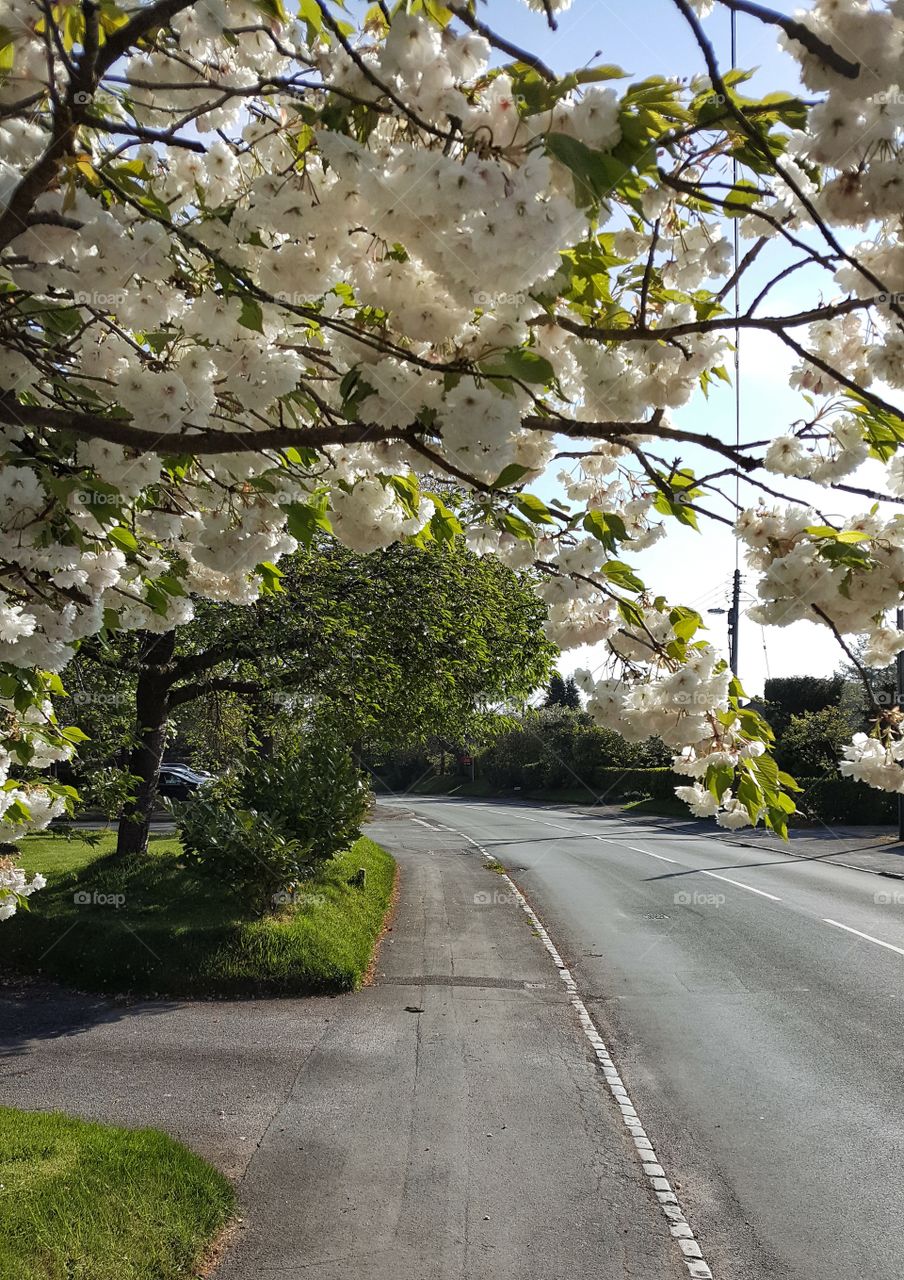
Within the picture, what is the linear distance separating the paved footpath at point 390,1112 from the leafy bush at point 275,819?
6.88 feet

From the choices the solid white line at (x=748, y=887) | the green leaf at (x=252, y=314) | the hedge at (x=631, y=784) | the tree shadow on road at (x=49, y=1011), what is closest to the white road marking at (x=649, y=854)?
the solid white line at (x=748, y=887)

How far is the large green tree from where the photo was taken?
14367 mm

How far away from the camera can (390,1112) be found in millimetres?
6781

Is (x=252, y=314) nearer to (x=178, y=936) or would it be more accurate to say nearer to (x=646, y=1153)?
(x=646, y=1153)

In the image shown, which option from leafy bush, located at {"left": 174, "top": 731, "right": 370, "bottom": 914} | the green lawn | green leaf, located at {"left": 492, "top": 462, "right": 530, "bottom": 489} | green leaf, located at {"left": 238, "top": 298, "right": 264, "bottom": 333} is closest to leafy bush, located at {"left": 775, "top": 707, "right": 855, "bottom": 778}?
leafy bush, located at {"left": 174, "top": 731, "right": 370, "bottom": 914}

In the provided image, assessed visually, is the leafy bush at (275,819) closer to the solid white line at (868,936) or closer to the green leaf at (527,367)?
the solid white line at (868,936)

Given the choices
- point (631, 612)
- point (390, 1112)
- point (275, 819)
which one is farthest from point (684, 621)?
point (275, 819)

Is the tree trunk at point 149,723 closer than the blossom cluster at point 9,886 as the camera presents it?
No

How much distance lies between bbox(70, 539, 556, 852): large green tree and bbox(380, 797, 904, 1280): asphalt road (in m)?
4.07

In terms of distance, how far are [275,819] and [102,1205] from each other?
28.5ft

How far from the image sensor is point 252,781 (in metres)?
14.8

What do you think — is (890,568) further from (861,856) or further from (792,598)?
(861,856)

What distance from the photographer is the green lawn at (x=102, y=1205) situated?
4.41 m

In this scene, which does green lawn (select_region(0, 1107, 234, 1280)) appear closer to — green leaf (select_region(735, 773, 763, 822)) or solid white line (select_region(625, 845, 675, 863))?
green leaf (select_region(735, 773, 763, 822))
